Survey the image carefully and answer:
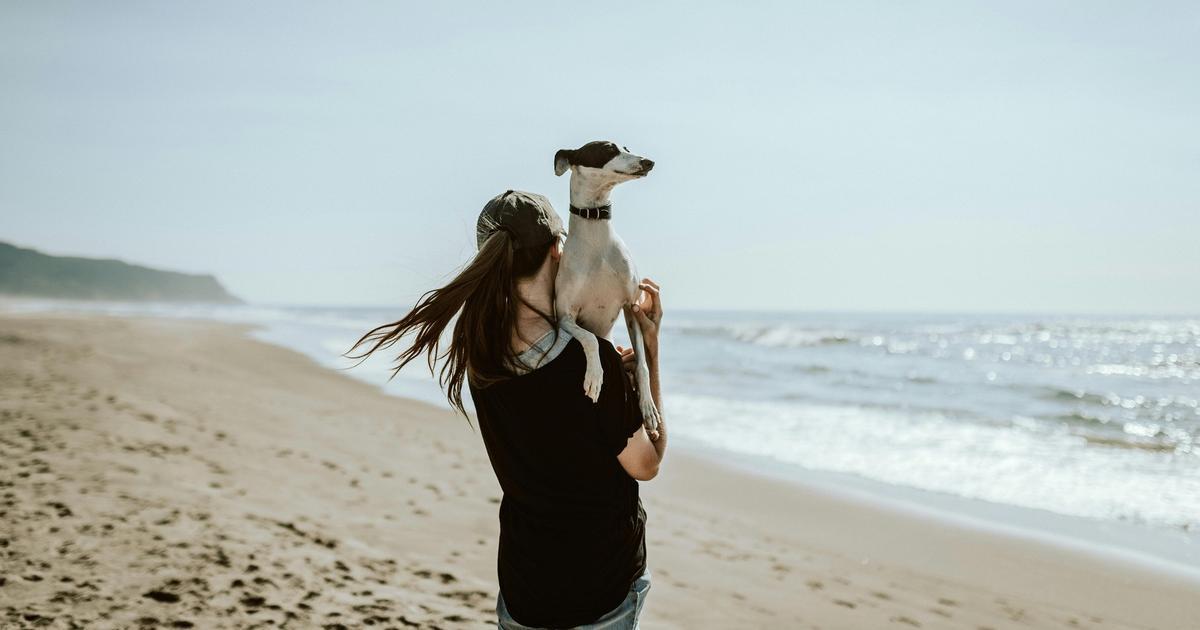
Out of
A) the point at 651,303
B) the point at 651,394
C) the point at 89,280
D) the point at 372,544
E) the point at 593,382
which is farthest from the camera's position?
the point at 89,280

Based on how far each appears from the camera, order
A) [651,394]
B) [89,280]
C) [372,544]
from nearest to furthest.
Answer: [651,394], [372,544], [89,280]

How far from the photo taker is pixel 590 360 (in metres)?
1.58

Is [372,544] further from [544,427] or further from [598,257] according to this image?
[544,427]

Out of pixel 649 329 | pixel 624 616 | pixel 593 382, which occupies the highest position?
pixel 649 329

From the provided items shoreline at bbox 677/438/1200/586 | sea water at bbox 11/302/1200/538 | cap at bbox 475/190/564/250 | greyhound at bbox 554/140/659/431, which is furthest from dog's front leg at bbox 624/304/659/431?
shoreline at bbox 677/438/1200/586

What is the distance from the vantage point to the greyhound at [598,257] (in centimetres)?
196

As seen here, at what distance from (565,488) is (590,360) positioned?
0.28 meters

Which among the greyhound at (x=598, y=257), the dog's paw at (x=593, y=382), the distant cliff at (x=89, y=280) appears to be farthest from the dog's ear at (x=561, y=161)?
the distant cliff at (x=89, y=280)

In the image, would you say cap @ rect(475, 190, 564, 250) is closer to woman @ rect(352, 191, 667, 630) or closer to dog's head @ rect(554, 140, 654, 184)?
woman @ rect(352, 191, 667, 630)

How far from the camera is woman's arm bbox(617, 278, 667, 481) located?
1.60m

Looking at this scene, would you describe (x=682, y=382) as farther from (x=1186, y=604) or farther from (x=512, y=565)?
(x=512, y=565)

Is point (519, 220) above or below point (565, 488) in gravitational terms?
above

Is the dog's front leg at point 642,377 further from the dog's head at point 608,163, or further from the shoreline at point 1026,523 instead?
the shoreline at point 1026,523

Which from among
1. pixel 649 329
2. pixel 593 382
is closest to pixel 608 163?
pixel 649 329
